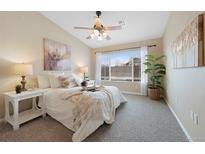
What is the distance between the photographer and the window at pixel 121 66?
16.9 feet

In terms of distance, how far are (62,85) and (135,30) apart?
2.99 metres

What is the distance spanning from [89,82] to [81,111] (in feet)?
5.23

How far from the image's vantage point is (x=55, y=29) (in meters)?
3.89

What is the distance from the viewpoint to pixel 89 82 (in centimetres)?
356

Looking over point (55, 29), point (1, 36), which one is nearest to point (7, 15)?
point (1, 36)

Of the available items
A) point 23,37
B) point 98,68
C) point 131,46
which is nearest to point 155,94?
point 131,46

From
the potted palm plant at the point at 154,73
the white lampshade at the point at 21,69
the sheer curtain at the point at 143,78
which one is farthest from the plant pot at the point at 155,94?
the white lampshade at the point at 21,69

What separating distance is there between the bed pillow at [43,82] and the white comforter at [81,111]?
32.2 inches

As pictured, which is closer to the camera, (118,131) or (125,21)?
(118,131)

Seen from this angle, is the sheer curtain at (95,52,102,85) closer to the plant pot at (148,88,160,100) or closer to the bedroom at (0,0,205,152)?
the bedroom at (0,0,205,152)

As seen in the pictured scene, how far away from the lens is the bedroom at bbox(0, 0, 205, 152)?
1864mm

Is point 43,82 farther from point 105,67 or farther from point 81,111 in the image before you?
point 105,67

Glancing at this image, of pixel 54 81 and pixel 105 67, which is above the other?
pixel 105 67
